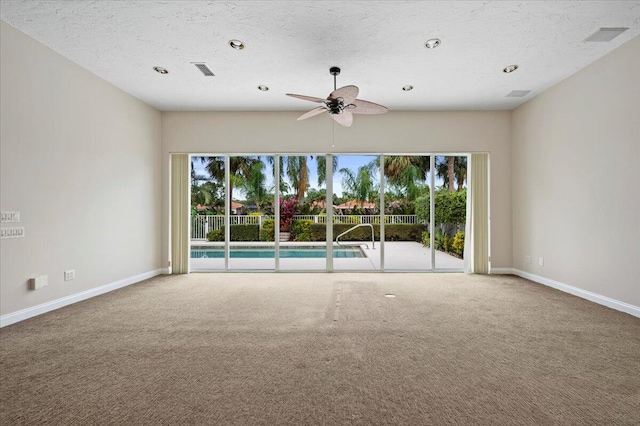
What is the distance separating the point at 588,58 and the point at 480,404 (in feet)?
14.3

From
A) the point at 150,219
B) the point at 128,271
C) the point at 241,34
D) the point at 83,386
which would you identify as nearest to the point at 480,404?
the point at 83,386

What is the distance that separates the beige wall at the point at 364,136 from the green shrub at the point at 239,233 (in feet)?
2.92

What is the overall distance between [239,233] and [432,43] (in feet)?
15.5

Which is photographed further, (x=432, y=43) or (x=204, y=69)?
(x=204, y=69)

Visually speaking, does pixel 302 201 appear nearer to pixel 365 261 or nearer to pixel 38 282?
pixel 365 261

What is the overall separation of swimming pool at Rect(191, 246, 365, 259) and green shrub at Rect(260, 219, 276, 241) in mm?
602

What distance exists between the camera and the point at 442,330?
3004 mm

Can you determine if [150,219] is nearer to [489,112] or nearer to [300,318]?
[300,318]

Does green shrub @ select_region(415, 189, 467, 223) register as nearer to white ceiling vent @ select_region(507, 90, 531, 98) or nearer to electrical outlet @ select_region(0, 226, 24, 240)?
white ceiling vent @ select_region(507, 90, 531, 98)

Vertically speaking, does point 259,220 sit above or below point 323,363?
above

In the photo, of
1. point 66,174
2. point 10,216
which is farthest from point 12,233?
point 66,174

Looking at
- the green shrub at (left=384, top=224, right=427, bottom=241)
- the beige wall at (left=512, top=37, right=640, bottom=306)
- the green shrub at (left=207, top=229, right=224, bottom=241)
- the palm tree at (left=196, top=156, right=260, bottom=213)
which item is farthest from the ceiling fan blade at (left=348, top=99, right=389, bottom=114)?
the green shrub at (left=207, top=229, right=224, bottom=241)

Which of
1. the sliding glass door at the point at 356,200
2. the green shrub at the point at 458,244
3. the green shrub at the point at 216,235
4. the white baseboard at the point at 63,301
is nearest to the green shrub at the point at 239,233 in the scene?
the green shrub at the point at 216,235

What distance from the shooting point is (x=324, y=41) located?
11.6 ft
